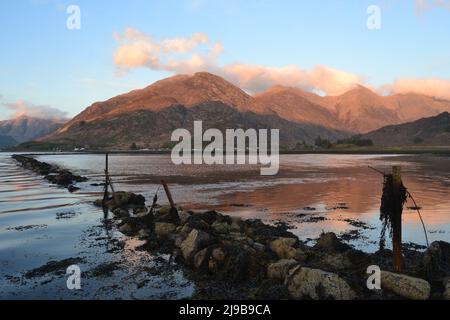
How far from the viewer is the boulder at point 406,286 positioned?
16.9m

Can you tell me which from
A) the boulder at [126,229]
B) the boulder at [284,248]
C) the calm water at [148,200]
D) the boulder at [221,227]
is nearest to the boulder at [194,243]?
the calm water at [148,200]

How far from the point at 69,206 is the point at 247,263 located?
30437 millimetres

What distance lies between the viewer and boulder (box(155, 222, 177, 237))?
29531mm

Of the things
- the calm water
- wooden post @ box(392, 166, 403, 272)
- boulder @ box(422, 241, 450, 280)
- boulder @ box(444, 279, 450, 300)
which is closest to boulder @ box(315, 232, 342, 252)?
the calm water

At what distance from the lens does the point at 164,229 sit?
2989cm

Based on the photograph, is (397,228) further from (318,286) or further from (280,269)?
(280,269)

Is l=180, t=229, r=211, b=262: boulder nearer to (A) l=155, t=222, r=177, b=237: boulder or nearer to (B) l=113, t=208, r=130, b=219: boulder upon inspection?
(A) l=155, t=222, r=177, b=237: boulder

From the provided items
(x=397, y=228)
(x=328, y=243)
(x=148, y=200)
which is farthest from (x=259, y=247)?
(x=148, y=200)

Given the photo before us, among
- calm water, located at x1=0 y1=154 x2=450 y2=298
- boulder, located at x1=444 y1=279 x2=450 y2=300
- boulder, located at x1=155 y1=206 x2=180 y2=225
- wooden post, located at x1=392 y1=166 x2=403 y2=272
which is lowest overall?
calm water, located at x1=0 y1=154 x2=450 y2=298

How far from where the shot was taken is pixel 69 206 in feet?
147

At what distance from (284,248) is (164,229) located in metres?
10.4

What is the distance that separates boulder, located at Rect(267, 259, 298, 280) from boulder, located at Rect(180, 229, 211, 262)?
4.50 m

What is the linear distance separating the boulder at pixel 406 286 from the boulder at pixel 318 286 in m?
1.82
